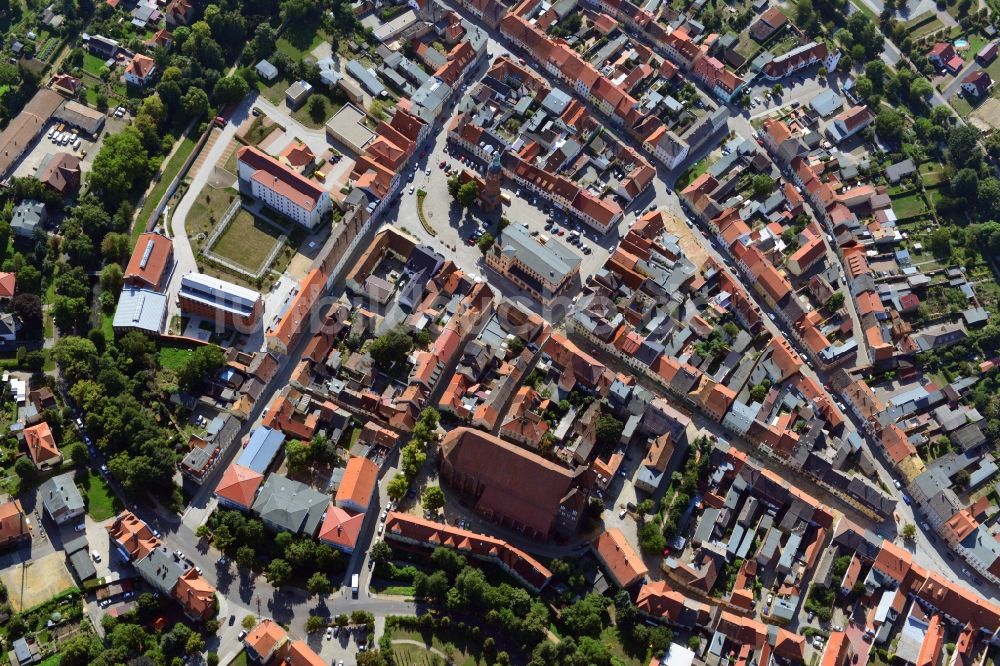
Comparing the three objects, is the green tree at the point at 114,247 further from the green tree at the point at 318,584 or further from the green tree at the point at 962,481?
the green tree at the point at 962,481

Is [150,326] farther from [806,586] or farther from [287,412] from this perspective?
[806,586]

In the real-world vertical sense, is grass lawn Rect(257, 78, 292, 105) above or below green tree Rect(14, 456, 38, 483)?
above

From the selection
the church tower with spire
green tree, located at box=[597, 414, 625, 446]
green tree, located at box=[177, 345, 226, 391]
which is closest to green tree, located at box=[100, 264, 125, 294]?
green tree, located at box=[177, 345, 226, 391]

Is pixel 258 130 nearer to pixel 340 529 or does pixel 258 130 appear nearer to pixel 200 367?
pixel 200 367

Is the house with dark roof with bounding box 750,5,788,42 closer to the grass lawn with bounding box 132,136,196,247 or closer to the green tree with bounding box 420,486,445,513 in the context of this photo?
the grass lawn with bounding box 132,136,196,247

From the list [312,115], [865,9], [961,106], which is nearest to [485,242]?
[312,115]

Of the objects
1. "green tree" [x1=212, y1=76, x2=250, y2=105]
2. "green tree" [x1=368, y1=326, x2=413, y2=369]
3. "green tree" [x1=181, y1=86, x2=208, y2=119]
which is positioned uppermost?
"green tree" [x1=212, y1=76, x2=250, y2=105]

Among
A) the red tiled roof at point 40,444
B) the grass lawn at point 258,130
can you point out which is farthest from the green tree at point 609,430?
the grass lawn at point 258,130
